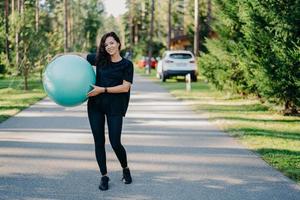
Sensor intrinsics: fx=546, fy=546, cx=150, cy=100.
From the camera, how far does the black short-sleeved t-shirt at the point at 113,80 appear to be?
6285 mm

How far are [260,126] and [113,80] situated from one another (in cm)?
658

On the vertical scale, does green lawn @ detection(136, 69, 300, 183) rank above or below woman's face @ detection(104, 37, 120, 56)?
below

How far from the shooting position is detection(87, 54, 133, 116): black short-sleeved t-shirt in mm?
6285

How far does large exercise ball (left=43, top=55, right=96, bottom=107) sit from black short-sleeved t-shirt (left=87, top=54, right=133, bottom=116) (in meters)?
0.12

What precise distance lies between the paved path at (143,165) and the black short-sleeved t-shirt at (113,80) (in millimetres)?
947

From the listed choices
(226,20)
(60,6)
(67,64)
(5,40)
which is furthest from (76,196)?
(60,6)

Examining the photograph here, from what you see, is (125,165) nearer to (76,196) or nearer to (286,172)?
(76,196)

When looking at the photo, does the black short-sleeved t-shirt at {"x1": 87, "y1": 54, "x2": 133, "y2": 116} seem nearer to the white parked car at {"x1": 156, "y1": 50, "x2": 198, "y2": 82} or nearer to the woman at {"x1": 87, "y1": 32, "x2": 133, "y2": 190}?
the woman at {"x1": 87, "y1": 32, "x2": 133, "y2": 190}

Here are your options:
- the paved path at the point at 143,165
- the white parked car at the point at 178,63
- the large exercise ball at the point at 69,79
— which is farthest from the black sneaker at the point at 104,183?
the white parked car at the point at 178,63

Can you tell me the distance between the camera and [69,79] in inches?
246

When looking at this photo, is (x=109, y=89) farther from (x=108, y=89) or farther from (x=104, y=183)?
(x=104, y=183)

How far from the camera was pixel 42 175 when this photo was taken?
7047 millimetres

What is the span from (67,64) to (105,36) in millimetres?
552

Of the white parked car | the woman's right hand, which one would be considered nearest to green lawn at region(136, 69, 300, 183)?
the woman's right hand
